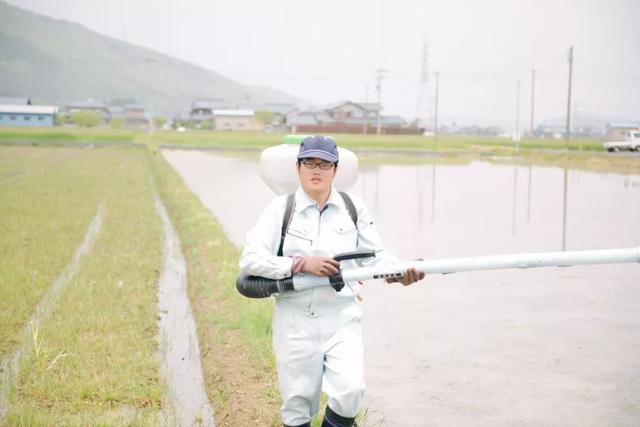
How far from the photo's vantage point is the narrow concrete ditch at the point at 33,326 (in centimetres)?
463

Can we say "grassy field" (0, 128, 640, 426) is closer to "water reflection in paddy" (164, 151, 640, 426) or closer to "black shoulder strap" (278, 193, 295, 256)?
"water reflection in paddy" (164, 151, 640, 426)

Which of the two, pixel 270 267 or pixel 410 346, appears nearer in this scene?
pixel 270 267

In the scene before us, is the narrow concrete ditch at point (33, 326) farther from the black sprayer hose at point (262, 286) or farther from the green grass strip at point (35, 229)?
the black sprayer hose at point (262, 286)

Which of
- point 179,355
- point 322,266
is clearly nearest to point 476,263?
point 322,266

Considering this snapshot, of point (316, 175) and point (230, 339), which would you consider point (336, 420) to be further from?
point (230, 339)

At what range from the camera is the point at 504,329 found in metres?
6.23

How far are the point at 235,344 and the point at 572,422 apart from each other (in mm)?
2320

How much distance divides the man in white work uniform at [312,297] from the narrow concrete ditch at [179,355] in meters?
1.20

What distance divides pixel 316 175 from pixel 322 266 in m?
0.40

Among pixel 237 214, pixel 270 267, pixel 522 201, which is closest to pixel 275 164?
pixel 270 267

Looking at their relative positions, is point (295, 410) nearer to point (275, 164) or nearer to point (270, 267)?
point (270, 267)

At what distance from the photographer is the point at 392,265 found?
10.4 ft

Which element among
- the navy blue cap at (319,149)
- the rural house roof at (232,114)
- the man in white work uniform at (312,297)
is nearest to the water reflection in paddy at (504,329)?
the man in white work uniform at (312,297)

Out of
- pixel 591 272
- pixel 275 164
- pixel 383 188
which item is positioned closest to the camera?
pixel 275 164
